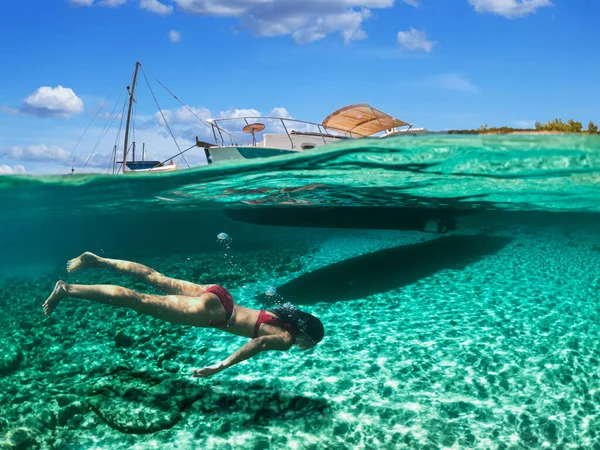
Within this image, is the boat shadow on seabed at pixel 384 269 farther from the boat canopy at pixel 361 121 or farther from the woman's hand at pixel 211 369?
the boat canopy at pixel 361 121

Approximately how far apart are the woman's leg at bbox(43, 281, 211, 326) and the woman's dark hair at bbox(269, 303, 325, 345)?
1134mm

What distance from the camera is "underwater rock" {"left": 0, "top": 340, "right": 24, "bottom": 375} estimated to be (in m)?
8.51

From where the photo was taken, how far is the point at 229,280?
36.9 feet

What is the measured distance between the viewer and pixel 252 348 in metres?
6.29

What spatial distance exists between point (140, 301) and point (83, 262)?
128cm

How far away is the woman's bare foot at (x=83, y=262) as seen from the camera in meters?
6.63

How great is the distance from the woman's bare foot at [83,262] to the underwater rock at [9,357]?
349 cm

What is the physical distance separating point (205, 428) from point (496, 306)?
6819mm

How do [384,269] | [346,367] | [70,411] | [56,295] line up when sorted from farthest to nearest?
[384,269]
[346,367]
[70,411]
[56,295]

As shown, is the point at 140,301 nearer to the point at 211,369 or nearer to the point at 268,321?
the point at 211,369

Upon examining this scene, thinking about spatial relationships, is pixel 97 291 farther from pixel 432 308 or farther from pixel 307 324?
pixel 432 308

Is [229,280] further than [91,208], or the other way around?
[91,208]

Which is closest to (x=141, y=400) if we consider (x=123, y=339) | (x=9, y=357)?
(x=123, y=339)

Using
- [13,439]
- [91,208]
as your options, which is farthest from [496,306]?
[91,208]
